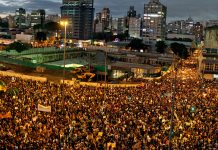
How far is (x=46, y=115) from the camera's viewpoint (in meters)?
20.2

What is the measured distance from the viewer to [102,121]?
65.0ft

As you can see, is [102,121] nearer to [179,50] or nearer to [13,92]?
[13,92]

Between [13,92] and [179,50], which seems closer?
[13,92]

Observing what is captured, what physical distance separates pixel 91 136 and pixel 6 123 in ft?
15.2

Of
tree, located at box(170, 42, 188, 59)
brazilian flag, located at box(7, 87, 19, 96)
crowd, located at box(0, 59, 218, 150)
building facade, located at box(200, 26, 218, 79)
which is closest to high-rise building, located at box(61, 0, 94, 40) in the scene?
tree, located at box(170, 42, 188, 59)

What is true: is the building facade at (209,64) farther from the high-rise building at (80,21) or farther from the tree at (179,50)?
the high-rise building at (80,21)

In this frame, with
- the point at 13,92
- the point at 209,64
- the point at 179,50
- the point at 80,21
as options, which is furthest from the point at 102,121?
the point at 80,21

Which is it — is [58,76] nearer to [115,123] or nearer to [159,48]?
[115,123]

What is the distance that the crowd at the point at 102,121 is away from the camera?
16.3 meters

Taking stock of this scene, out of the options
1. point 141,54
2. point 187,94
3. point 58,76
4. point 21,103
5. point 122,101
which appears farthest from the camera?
point 141,54

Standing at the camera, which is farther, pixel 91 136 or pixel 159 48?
pixel 159 48

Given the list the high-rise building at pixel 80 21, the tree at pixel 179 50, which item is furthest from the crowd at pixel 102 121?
the high-rise building at pixel 80 21

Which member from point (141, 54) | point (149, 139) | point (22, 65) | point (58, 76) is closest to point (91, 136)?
point (149, 139)

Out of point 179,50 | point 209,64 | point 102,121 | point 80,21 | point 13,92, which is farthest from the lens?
point 80,21
